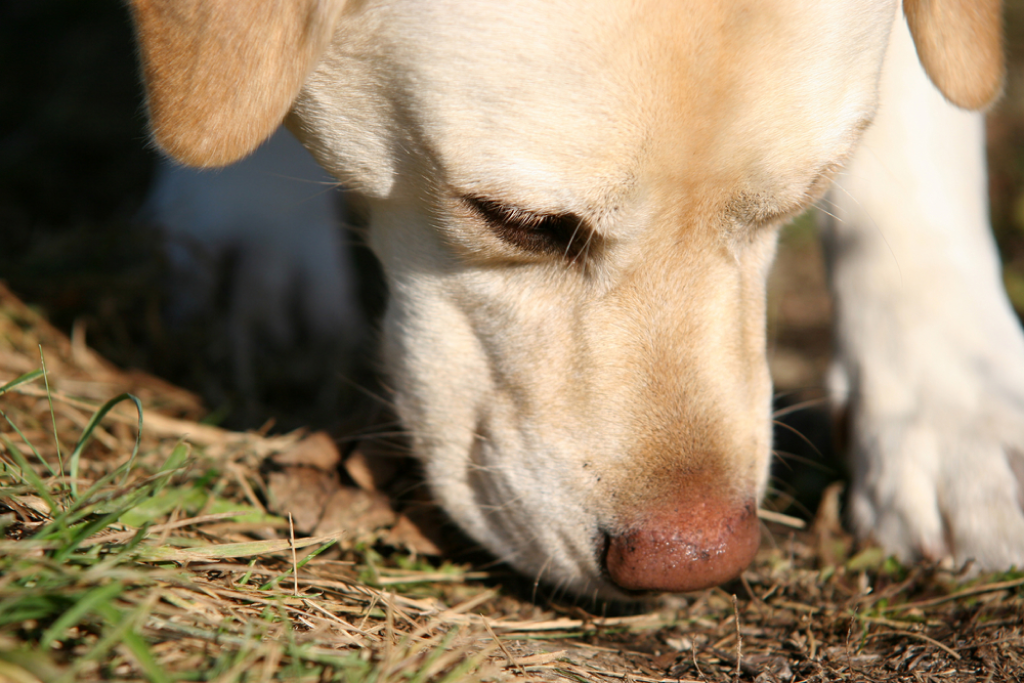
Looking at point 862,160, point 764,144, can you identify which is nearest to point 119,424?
point 764,144

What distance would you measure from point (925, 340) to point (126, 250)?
2473mm

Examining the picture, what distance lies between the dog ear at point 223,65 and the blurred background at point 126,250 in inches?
6.5

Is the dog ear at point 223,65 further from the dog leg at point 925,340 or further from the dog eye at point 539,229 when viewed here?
the dog leg at point 925,340

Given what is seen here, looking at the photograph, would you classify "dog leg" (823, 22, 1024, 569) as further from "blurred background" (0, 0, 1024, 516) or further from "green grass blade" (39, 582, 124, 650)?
"green grass blade" (39, 582, 124, 650)

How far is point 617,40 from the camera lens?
1297 millimetres

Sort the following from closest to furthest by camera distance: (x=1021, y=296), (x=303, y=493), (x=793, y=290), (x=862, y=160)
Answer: (x=303, y=493) < (x=862, y=160) < (x=1021, y=296) < (x=793, y=290)

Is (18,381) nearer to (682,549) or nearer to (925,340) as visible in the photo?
(682,549)

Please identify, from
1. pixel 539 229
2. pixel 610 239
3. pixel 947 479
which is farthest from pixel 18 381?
pixel 947 479

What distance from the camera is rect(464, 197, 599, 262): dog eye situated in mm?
1460

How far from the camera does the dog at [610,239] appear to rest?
1.34 meters

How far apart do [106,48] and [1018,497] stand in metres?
4.45

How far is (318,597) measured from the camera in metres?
1.33

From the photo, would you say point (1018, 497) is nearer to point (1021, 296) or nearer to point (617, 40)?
point (617, 40)

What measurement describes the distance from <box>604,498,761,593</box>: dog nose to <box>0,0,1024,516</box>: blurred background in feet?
2.00
